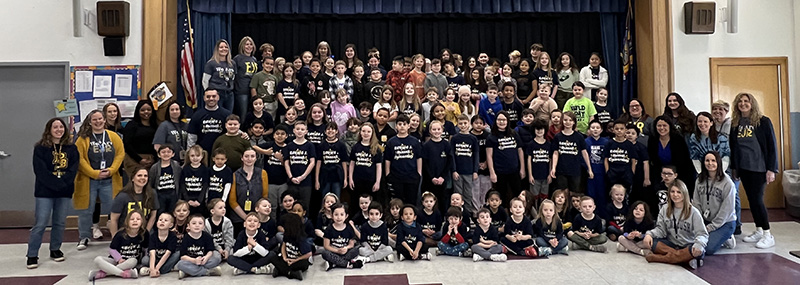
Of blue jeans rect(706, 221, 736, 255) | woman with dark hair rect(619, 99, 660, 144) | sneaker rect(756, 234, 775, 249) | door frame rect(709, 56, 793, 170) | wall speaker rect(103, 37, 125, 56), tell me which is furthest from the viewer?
door frame rect(709, 56, 793, 170)

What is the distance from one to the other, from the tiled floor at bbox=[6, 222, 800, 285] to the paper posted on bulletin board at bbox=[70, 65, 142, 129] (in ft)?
7.74

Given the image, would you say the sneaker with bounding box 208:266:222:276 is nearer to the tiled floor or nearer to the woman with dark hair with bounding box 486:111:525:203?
the tiled floor

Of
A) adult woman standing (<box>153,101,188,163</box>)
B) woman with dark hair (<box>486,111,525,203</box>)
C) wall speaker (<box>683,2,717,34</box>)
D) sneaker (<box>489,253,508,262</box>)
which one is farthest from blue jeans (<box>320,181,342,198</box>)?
wall speaker (<box>683,2,717,34</box>)

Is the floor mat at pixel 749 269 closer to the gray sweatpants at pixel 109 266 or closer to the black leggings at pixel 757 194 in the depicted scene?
the black leggings at pixel 757 194

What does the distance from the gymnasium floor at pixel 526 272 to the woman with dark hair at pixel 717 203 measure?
17 centimetres

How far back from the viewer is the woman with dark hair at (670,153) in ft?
21.0

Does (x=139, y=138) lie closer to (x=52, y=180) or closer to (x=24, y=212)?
(x=52, y=180)

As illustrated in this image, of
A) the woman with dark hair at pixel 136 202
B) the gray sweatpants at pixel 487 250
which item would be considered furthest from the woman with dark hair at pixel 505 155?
the woman with dark hair at pixel 136 202

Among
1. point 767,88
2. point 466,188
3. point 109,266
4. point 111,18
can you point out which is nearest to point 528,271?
point 466,188

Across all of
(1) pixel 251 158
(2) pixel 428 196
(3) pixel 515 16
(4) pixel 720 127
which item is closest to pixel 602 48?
(3) pixel 515 16

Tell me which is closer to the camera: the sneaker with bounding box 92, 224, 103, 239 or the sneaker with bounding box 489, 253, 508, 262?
the sneaker with bounding box 489, 253, 508, 262

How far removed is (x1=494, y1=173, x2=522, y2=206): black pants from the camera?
665 centimetres

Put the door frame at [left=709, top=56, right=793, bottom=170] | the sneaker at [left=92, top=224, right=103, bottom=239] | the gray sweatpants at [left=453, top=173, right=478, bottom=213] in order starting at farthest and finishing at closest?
the door frame at [left=709, top=56, right=793, bottom=170]
the gray sweatpants at [left=453, top=173, right=478, bottom=213]
the sneaker at [left=92, top=224, right=103, bottom=239]

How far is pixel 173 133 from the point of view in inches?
251
